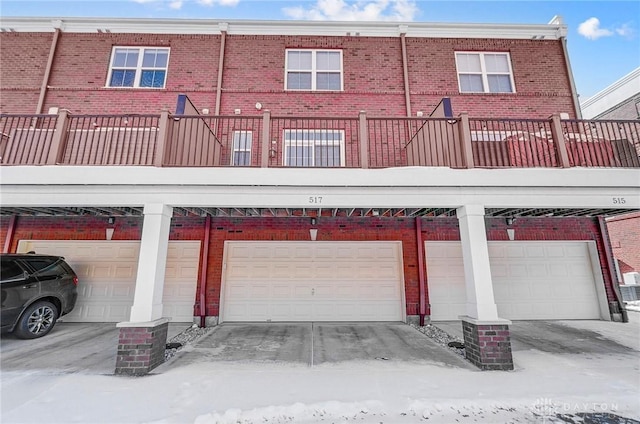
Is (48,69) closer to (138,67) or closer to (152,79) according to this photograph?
(138,67)

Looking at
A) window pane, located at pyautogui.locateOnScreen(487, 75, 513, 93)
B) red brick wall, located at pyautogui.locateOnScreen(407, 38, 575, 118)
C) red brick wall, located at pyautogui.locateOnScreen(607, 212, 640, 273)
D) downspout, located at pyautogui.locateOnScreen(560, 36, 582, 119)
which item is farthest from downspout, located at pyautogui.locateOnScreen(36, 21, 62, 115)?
red brick wall, located at pyautogui.locateOnScreen(607, 212, 640, 273)

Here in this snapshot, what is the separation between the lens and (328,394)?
359 cm

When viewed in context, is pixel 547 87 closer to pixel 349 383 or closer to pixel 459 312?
pixel 459 312

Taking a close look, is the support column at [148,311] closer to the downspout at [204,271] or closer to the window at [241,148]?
the downspout at [204,271]

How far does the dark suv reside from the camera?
538cm

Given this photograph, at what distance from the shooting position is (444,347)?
5.42 metres

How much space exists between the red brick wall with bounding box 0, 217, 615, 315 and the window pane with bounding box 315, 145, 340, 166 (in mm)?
1490

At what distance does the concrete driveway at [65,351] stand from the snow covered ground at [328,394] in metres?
0.33

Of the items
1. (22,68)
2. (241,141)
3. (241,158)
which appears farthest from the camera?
(22,68)

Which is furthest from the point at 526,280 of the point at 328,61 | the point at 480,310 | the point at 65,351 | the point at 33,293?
the point at 33,293

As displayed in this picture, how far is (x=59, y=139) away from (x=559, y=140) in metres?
8.46

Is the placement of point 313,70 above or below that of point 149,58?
below

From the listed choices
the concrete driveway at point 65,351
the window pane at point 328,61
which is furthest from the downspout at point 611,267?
the concrete driveway at point 65,351

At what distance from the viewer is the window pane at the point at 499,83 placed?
8727mm
